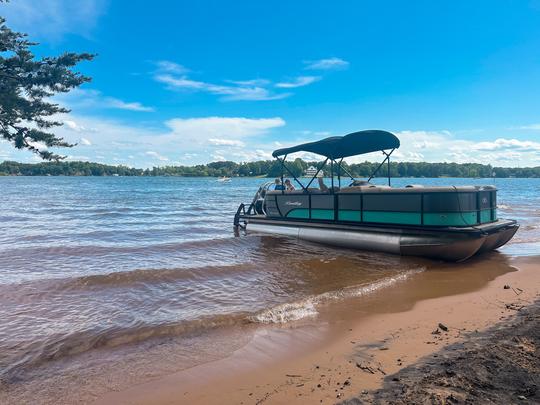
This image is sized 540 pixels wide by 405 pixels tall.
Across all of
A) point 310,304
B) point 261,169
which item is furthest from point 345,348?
point 261,169

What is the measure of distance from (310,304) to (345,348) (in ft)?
7.00

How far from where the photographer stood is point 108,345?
226 inches

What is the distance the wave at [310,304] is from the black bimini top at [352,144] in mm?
4997

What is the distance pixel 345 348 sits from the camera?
5.15 m

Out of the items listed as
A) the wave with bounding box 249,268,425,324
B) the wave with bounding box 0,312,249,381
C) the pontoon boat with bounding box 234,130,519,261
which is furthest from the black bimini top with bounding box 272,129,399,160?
the wave with bounding box 0,312,249,381

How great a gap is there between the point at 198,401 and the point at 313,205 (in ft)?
33.4

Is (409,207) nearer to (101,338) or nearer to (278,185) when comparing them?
(278,185)

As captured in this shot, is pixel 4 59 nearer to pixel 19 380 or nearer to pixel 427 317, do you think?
pixel 19 380

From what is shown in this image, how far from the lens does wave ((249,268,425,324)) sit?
21.6 ft

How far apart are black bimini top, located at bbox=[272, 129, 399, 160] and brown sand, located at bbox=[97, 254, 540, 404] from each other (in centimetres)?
561

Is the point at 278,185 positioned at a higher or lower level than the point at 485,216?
higher

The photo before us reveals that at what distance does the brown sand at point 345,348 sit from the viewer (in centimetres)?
405

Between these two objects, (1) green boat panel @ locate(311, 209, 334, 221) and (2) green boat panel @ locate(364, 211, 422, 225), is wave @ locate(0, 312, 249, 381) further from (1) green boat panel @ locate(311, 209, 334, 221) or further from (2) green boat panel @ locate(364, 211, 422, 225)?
(1) green boat panel @ locate(311, 209, 334, 221)

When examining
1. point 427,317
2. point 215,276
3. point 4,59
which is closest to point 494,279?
point 427,317
